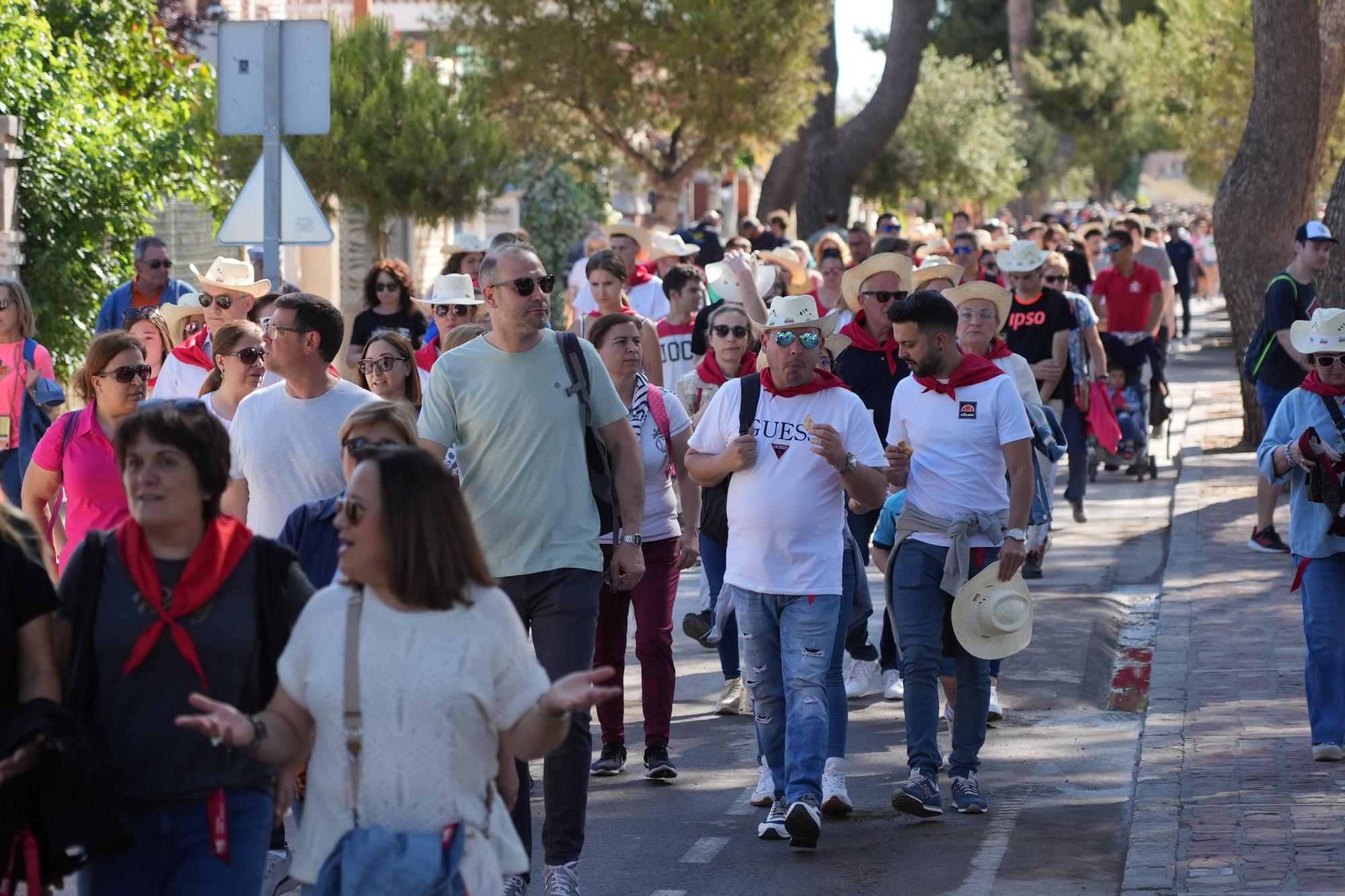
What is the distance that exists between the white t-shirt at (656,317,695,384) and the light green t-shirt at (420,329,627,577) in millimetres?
5360

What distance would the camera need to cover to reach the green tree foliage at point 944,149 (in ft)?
132

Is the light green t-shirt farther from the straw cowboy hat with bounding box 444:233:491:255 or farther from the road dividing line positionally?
the straw cowboy hat with bounding box 444:233:491:255

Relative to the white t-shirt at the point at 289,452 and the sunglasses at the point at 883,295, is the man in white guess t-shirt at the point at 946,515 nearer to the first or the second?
the sunglasses at the point at 883,295

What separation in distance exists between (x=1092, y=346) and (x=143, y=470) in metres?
10.1

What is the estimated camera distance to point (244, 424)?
19.9ft

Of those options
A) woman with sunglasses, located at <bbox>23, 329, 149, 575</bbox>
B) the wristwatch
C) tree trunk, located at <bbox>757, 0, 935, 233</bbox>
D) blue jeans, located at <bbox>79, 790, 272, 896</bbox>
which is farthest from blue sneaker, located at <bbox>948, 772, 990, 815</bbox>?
tree trunk, located at <bbox>757, 0, 935, 233</bbox>

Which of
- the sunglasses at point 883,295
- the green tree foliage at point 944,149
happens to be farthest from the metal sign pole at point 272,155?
the green tree foliage at point 944,149

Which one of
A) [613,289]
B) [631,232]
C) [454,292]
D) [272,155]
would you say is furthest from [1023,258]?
[272,155]

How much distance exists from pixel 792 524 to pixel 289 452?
175cm

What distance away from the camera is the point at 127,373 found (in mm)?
6801

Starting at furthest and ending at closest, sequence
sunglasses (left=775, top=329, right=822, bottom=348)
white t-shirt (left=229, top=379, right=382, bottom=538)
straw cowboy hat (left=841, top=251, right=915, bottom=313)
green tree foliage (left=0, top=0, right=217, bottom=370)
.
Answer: green tree foliage (left=0, top=0, right=217, bottom=370) → straw cowboy hat (left=841, top=251, right=915, bottom=313) → sunglasses (left=775, top=329, right=822, bottom=348) → white t-shirt (left=229, top=379, right=382, bottom=538)

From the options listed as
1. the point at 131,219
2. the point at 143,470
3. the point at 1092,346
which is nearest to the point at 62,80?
the point at 131,219

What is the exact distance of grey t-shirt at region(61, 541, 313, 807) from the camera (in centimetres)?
393

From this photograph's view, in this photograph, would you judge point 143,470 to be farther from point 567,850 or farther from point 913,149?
point 913,149
